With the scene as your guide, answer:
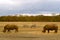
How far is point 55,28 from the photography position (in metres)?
42.1

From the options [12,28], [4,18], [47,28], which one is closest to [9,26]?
[12,28]

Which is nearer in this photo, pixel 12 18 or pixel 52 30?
pixel 52 30

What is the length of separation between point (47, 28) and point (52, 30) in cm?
201

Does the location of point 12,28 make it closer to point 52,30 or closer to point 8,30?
point 8,30

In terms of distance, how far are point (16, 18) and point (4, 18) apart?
5.05m

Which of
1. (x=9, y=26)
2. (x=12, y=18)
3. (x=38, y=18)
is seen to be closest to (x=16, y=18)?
(x=12, y=18)

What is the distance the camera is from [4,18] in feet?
326

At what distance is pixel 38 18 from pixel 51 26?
60.4m

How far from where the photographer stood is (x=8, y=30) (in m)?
43.8

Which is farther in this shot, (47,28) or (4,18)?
(4,18)

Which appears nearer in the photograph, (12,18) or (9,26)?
(9,26)

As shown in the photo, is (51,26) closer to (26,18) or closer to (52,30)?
(52,30)

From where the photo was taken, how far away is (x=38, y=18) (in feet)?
336

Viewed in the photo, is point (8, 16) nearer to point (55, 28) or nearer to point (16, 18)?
point (16, 18)
